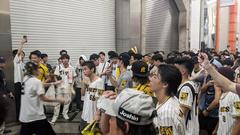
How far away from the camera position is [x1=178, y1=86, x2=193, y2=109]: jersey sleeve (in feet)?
12.5

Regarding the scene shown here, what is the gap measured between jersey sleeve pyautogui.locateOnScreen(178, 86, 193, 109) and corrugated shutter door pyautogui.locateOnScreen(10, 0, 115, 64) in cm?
601

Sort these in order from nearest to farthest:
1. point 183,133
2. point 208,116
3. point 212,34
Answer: point 183,133, point 208,116, point 212,34

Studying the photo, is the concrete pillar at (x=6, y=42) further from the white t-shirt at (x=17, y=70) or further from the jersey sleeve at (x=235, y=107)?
the jersey sleeve at (x=235, y=107)

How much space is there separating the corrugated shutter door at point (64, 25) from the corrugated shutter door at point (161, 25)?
101 inches

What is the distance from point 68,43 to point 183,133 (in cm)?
818

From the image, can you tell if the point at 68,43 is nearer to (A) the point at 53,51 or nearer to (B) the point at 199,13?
(A) the point at 53,51

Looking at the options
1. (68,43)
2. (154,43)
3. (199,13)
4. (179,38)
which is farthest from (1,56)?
(199,13)

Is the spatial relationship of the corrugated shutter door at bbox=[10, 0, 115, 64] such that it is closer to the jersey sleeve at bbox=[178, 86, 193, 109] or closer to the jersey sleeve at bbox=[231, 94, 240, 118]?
the jersey sleeve at bbox=[178, 86, 193, 109]

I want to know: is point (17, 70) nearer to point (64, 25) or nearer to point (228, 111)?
point (64, 25)

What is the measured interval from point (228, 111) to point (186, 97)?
0.55 metres

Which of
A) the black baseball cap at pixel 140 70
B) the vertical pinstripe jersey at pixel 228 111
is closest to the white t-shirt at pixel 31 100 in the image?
the black baseball cap at pixel 140 70

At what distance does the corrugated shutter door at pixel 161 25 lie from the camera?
14812 millimetres

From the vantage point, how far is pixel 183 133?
2.97 meters

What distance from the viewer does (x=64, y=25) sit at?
10.5 m
